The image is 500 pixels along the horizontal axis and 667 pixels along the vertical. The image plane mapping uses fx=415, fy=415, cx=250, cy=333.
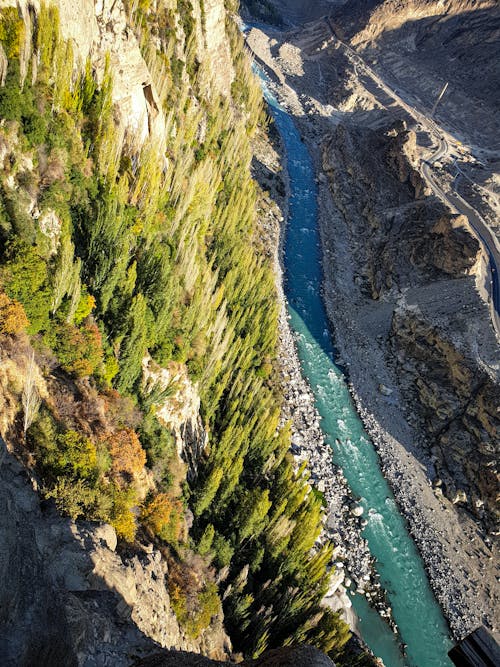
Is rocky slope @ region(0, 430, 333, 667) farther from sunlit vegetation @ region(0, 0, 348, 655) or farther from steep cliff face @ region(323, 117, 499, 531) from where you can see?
steep cliff face @ region(323, 117, 499, 531)

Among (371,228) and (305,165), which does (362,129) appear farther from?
(371,228)

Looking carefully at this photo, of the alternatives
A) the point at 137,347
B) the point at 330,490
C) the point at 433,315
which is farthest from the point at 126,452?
the point at 433,315

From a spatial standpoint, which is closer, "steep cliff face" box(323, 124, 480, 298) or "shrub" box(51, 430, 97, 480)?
"shrub" box(51, 430, 97, 480)

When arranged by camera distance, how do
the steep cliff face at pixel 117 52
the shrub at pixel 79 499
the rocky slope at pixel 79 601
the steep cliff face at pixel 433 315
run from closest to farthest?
1. the rocky slope at pixel 79 601
2. the shrub at pixel 79 499
3. the steep cliff face at pixel 117 52
4. the steep cliff face at pixel 433 315

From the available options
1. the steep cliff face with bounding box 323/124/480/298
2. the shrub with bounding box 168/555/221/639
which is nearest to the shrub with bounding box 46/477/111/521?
the shrub with bounding box 168/555/221/639

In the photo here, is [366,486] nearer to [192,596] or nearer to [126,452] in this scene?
[192,596]

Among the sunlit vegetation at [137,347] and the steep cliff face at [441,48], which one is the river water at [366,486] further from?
the steep cliff face at [441,48]

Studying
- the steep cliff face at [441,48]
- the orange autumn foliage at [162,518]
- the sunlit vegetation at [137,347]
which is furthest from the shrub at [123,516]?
the steep cliff face at [441,48]
